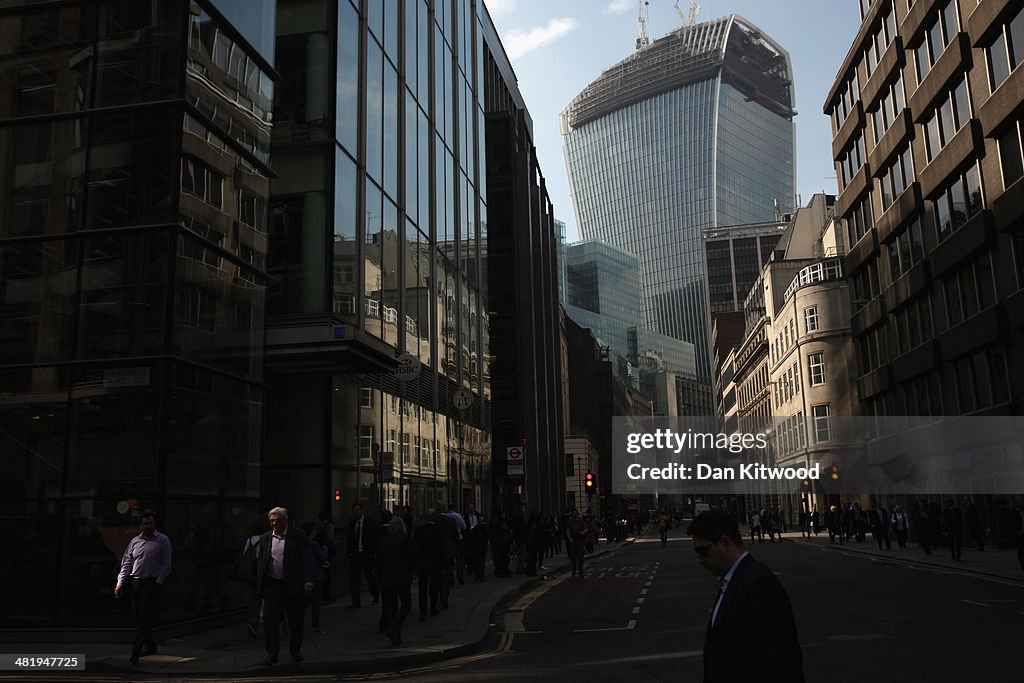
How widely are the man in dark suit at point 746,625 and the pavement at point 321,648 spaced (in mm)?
7454

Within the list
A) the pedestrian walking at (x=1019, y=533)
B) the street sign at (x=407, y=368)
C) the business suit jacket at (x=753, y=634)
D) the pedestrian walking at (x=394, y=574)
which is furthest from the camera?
the pedestrian walking at (x=1019, y=533)

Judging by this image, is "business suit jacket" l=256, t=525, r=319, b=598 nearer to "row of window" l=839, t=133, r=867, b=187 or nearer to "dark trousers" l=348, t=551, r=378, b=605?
"dark trousers" l=348, t=551, r=378, b=605

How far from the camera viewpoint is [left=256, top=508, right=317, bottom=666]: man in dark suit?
10.3 meters

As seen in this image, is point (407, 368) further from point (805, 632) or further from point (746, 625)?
point (746, 625)

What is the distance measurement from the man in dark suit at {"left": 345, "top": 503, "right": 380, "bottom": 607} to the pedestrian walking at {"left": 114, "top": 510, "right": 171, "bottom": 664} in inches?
234

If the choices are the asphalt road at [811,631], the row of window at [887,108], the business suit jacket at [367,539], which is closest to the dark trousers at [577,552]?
the asphalt road at [811,631]

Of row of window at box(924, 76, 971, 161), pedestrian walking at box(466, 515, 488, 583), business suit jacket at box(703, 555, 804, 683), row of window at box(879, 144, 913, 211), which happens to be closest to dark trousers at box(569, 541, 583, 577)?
pedestrian walking at box(466, 515, 488, 583)

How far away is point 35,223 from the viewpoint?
14375 millimetres

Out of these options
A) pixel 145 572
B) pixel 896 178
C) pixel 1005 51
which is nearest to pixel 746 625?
pixel 145 572

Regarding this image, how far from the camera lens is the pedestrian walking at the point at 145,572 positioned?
10.7 metres

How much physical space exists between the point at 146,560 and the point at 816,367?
65.6 m

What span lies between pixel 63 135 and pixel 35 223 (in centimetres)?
147

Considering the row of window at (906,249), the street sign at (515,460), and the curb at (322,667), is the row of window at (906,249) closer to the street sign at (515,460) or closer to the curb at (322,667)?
the street sign at (515,460)

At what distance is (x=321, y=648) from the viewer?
11742mm
